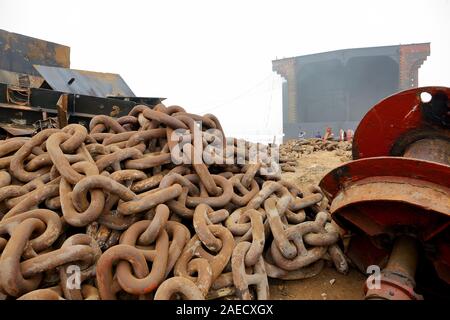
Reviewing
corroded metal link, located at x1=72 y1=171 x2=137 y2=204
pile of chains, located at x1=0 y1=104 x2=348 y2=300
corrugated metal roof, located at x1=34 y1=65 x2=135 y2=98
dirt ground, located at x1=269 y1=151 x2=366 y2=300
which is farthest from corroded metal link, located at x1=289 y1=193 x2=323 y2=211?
corrugated metal roof, located at x1=34 y1=65 x2=135 y2=98

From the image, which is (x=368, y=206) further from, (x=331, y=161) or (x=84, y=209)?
(x=331, y=161)

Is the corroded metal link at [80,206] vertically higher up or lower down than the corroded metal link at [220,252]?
higher up

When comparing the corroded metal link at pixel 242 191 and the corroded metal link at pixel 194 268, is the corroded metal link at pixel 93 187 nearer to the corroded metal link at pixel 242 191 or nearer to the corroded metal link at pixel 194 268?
the corroded metal link at pixel 194 268

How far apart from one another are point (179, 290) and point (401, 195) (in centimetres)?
115

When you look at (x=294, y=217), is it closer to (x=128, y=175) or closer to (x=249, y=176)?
(x=249, y=176)

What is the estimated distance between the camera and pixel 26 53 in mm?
8055

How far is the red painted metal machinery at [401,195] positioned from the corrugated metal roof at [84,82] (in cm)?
585

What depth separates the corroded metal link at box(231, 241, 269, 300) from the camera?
1637 millimetres

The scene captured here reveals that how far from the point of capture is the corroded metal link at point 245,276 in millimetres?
1637

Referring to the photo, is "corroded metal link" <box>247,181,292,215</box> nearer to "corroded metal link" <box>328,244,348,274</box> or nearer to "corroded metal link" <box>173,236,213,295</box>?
"corroded metal link" <box>328,244,348,274</box>

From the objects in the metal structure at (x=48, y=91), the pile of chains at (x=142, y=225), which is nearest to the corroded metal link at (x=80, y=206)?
the pile of chains at (x=142, y=225)

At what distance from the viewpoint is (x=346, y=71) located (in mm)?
19312

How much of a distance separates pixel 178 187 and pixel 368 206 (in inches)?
47.2
